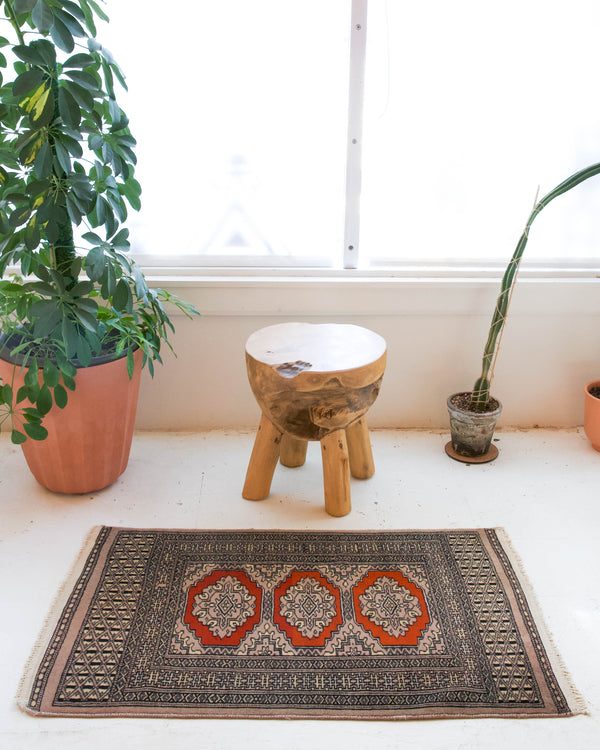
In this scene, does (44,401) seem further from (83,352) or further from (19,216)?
(19,216)

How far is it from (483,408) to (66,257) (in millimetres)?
1369

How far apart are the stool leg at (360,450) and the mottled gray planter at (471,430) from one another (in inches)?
12.6

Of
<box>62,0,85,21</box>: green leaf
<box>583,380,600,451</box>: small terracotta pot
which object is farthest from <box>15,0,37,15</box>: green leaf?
<box>583,380,600,451</box>: small terracotta pot

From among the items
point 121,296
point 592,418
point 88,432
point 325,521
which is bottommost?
point 325,521

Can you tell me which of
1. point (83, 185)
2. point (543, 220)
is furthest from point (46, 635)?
point (543, 220)

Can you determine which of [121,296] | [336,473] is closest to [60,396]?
[121,296]

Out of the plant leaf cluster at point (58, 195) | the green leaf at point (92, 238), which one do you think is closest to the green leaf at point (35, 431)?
the plant leaf cluster at point (58, 195)

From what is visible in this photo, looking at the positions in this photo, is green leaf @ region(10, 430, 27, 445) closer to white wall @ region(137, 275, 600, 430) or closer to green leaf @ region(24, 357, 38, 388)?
green leaf @ region(24, 357, 38, 388)

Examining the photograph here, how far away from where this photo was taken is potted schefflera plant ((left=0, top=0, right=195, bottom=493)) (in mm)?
1370

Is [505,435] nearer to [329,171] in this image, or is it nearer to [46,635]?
[329,171]

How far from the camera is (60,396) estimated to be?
63.0 inches

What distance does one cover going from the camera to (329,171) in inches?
79.0

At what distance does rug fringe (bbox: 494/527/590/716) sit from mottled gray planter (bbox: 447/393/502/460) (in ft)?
1.25

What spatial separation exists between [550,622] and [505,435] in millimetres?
904
